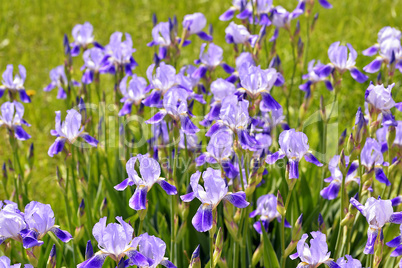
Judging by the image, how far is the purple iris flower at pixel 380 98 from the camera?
2.28 metres

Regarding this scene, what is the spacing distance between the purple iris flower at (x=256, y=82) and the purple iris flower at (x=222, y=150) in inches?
10.2

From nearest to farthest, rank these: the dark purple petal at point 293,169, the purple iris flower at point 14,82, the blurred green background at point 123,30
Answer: the dark purple petal at point 293,169 < the purple iris flower at point 14,82 < the blurred green background at point 123,30

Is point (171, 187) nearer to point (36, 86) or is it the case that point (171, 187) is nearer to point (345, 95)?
point (345, 95)

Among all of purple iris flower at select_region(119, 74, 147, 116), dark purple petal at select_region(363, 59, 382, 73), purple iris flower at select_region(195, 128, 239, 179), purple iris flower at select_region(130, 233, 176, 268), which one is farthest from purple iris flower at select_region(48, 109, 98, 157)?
dark purple petal at select_region(363, 59, 382, 73)

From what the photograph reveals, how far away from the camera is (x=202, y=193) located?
6.37 feet

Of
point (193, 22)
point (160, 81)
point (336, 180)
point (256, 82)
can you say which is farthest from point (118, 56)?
point (336, 180)

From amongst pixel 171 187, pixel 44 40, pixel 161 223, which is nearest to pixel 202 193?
pixel 171 187

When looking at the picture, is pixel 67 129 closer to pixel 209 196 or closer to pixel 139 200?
pixel 139 200

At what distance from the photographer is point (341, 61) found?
2945 millimetres

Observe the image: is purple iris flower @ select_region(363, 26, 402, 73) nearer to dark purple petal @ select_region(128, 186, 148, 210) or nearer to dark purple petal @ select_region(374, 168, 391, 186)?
dark purple petal @ select_region(374, 168, 391, 186)

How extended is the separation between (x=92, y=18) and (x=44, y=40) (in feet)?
2.55

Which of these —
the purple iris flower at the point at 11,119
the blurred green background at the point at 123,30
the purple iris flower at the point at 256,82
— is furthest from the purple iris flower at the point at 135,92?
the blurred green background at the point at 123,30

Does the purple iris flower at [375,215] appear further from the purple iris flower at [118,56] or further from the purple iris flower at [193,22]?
the purple iris flower at [118,56]

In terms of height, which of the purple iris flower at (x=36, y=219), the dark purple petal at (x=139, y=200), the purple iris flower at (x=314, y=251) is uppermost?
the dark purple petal at (x=139, y=200)
